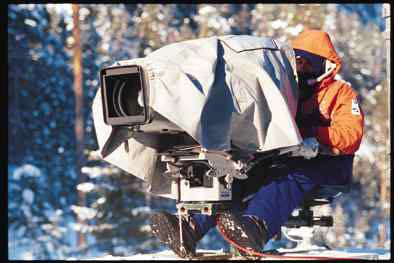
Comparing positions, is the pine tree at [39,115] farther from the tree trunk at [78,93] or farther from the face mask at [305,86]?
the face mask at [305,86]

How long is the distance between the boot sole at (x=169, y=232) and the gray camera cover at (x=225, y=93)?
66 centimetres

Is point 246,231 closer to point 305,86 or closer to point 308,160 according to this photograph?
point 308,160

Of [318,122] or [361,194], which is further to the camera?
[361,194]

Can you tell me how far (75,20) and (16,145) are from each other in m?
4.55

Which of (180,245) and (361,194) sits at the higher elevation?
(180,245)

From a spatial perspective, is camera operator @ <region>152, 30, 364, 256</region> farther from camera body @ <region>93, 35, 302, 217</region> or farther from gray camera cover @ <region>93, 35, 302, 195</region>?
→ gray camera cover @ <region>93, 35, 302, 195</region>

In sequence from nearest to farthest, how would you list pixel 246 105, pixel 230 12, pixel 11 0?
pixel 246 105 < pixel 11 0 < pixel 230 12

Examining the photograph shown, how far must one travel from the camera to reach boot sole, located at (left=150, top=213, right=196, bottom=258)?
5.98m

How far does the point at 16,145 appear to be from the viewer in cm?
2962

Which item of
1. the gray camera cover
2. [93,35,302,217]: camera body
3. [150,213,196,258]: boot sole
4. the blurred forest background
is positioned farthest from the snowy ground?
the blurred forest background

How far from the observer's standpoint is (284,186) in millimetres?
5992

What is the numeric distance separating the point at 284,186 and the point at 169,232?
2.71 ft

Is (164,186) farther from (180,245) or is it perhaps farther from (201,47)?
(201,47)

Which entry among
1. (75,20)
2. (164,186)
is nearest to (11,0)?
(75,20)
